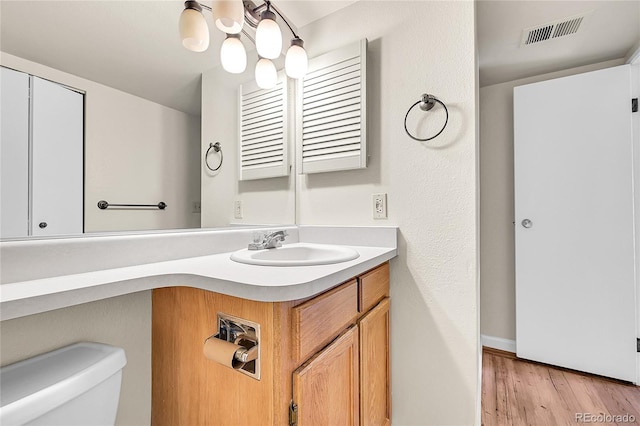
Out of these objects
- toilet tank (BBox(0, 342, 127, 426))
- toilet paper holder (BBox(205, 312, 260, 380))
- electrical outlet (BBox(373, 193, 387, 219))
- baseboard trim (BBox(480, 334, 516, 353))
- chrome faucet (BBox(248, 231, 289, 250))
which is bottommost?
baseboard trim (BBox(480, 334, 516, 353))

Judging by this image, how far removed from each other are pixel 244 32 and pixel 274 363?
1430 mm

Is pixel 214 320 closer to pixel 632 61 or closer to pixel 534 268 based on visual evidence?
pixel 534 268

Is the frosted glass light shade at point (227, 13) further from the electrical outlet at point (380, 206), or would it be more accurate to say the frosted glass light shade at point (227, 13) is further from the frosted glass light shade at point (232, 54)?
the electrical outlet at point (380, 206)

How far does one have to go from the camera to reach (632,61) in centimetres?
182

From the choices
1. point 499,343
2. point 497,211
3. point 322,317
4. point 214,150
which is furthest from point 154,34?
point 499,343

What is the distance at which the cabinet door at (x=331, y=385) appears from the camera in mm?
721

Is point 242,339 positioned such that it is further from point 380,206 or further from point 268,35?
point 268,35

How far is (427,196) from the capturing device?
1299 millimetres

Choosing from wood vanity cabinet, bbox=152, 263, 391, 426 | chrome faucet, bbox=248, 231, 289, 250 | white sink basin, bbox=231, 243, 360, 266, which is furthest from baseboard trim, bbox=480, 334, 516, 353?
chrome faucet, bbox=248, 231, 289, 250

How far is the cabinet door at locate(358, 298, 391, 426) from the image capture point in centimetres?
104

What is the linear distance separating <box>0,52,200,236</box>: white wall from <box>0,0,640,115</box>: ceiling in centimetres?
3

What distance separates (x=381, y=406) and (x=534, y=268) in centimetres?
163

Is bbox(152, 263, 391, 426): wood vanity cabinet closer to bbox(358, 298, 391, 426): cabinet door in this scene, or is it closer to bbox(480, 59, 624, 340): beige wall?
bbox(358, 298, 391, 426): cabinet door

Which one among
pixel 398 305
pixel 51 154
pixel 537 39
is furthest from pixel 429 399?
pixel 537 39
